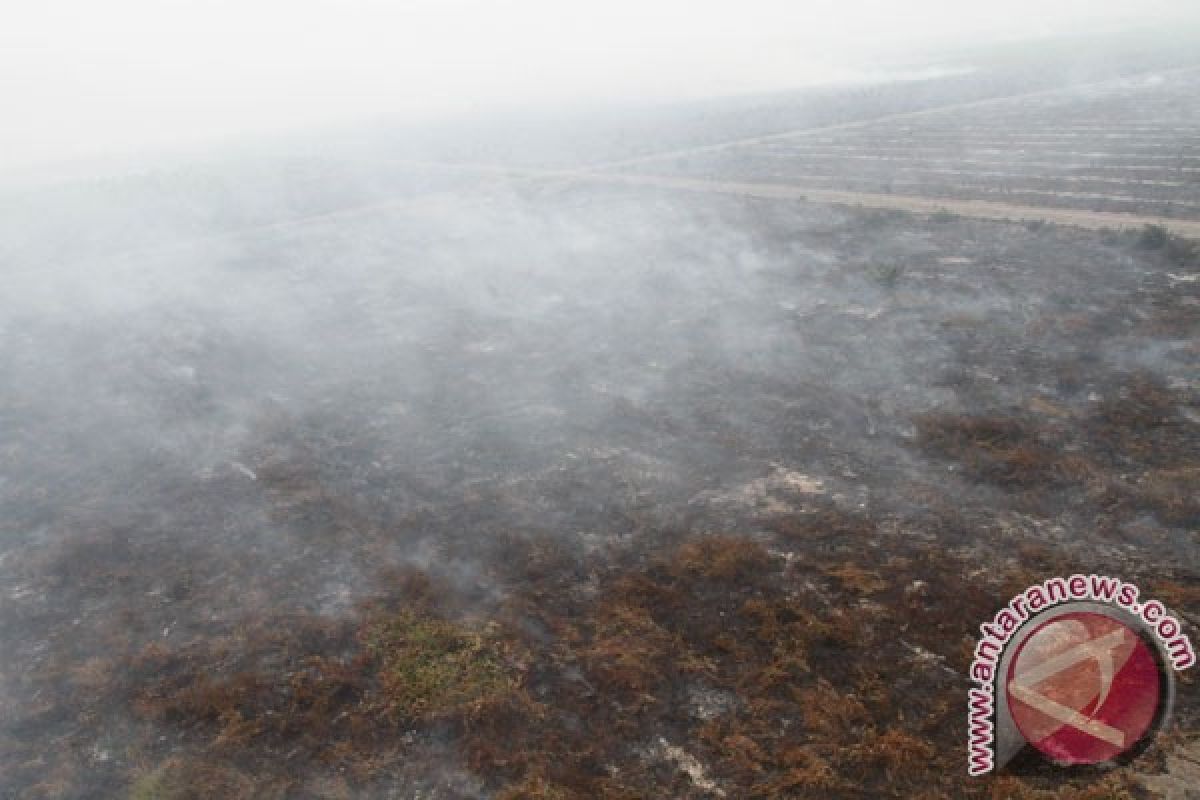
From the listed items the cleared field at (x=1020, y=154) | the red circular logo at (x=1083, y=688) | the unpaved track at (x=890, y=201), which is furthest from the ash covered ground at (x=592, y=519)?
the cleared field at (x=1020, y=154)

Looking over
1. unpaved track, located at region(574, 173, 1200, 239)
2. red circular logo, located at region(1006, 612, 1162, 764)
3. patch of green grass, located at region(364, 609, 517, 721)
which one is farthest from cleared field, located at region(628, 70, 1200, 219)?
patch of green grass, located at region(364, 609, 517, 721)

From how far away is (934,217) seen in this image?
966 inches

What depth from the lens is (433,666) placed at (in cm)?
821

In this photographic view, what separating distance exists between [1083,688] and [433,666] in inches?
245

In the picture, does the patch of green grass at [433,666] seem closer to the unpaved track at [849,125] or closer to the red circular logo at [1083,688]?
the red circular logo at [1083,688]

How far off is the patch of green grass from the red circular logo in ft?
15.7

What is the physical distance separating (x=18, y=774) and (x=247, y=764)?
6.95ft

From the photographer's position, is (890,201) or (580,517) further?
(890,201)

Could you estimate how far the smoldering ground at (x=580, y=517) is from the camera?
7.33 m

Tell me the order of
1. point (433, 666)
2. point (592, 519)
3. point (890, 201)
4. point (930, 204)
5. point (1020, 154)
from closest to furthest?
1. point (433, 666)
2. point (592, 519)
3. point (930, 204)
4. point (890, 201)
5. point (1020, 154)

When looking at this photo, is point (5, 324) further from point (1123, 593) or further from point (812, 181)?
point (812, 181)

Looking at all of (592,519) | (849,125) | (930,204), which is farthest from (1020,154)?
(592,519)

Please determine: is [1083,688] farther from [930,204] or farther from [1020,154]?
[1020,154]

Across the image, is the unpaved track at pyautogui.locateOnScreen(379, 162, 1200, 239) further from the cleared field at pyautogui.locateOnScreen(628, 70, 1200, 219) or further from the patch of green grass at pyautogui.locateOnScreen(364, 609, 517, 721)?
the patch of green grass at pyautogui.locateOnScreen(364, 609, 517, 721)
